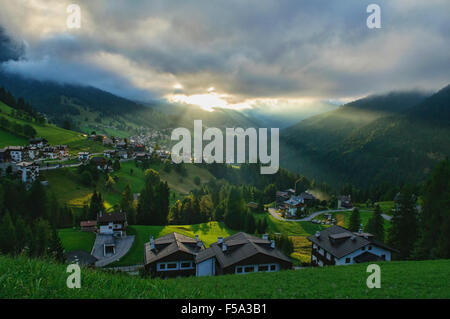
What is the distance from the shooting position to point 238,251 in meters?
28.5

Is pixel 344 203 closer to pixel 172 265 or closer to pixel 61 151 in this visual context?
pixel 172 265

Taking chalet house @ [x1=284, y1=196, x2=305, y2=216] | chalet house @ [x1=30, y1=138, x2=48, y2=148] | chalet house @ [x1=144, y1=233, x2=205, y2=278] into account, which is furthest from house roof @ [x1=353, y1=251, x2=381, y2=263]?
chalet house @ [x1=30, y1=138, x2=48, y2=148]

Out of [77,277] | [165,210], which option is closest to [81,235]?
[165,210]

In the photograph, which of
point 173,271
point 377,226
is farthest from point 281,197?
point 173,271

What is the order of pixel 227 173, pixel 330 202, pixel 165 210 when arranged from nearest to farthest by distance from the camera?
pixel 165 210
pixel 330 202
pixel 227 173

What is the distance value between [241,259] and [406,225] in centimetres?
2548

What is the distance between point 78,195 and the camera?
69875mm

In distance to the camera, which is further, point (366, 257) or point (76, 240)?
point (76, 240)

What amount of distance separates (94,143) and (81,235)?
3408 inches

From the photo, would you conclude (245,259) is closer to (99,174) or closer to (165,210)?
(165,210)

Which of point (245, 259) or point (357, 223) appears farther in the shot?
Result: point (357, 223)

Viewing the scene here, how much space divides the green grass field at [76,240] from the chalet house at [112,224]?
7.86 feet

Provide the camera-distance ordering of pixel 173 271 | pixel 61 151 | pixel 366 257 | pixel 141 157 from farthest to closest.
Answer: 1. pixel 141 157
2. pixel 61 151
3. pixel 366 257
4. pixel 173 271

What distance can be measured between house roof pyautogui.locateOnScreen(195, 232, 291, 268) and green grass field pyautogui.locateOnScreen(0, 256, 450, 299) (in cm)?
1069
